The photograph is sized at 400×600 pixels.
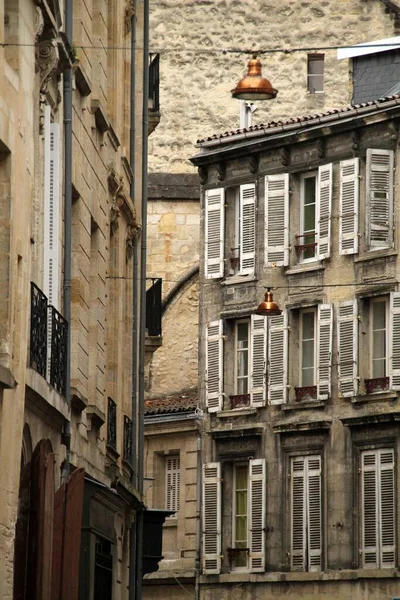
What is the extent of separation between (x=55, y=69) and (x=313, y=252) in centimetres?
2339

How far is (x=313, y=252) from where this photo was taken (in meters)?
43.8

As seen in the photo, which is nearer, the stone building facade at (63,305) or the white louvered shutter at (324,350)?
the stone building facade at (63,305)

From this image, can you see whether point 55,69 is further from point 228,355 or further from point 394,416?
point 228,355

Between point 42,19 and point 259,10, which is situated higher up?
point 259,10

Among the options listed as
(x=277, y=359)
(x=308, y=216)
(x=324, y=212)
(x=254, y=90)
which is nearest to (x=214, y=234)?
(x=308, y=216)

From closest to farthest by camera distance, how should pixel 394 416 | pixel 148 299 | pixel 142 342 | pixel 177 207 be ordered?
pixel 142 342, pixel 148 299, pixel 394 416, pixel 177 207

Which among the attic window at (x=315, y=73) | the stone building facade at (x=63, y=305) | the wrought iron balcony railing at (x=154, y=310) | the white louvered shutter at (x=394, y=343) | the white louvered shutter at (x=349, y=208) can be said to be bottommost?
the stone building facade at (x=63, y=305)

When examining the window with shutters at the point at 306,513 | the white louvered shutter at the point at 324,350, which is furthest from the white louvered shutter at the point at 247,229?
the window with shutters at the point at 306,513

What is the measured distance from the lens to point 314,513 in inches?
1687

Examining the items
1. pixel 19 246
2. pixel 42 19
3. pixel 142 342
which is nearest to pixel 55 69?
pixel 42 19

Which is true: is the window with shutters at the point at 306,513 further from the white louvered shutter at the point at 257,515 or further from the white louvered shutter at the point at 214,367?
the white louvered shutter at the point at 214,367

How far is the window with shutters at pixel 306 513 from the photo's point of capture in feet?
140

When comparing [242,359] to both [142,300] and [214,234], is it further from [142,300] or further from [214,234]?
[142,300]

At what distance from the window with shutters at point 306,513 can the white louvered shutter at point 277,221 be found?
4.11 metres
